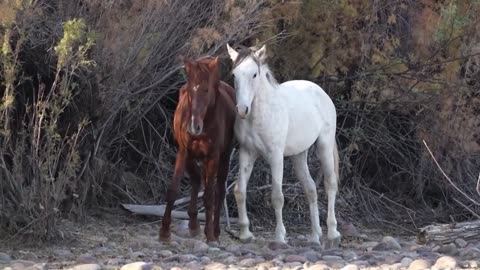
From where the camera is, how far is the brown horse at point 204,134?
31.3 ft

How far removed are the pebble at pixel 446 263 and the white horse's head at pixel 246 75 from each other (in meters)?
2.45

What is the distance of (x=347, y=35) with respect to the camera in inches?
512

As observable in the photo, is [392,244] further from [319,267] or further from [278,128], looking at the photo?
[319,267]

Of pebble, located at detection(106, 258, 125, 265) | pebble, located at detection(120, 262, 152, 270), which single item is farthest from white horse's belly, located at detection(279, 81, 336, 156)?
pebble, located at detection(120, 262, 152, 270)

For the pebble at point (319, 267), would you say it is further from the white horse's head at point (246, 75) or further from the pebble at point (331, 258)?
the white horse's head at point (246, 75)

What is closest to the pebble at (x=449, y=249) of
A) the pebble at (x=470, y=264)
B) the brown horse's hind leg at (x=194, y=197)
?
the pebble at (x=470, y=264)

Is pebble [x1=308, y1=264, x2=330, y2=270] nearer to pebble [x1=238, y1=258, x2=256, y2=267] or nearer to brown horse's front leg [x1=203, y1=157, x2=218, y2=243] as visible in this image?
pebble [x1=238, y1=258, x2=256, y2=267]

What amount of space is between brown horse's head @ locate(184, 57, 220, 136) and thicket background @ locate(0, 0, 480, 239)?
3.56 ft

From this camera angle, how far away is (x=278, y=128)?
10195mm

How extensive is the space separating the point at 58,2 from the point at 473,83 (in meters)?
6.49

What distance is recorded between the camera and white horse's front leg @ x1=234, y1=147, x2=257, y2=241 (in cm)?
1017

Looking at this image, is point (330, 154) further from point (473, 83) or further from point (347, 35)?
point (473, 83)

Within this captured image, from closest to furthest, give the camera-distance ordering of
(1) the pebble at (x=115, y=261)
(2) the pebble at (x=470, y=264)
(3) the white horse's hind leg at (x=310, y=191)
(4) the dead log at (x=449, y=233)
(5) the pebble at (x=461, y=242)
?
(1) the pebble at (x=115, y=261), (2) the pebble at (x=470, y=264), (5) the pebble at (x=461, y=242), (4) the dead log at (x=449, y=233), (3) the white horse's hind leg at (x=310, y=191)

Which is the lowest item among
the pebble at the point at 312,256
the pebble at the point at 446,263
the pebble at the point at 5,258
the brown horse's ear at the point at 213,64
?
the pebble at the point at 312,256
